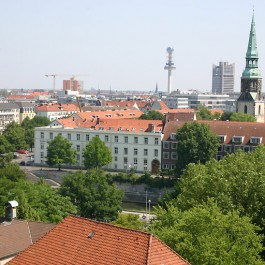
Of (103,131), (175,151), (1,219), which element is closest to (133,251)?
(1,219)

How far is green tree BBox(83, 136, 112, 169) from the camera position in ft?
304

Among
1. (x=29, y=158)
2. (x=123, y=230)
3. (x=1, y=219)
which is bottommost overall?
(x=29, y=158)

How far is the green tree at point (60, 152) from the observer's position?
314ft

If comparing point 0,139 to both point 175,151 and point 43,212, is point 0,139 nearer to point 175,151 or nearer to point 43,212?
point 175,151

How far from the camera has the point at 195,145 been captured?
87.0 meters

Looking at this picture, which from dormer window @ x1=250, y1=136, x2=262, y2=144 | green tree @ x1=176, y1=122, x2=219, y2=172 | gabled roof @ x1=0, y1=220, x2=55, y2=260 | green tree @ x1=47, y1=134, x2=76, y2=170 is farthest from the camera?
green tree @ x1=47, y1=134, x2=76, y2=170

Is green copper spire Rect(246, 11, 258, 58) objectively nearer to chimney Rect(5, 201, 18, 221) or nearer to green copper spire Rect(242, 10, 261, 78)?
green copper spire Rect(242, 10, 261, 78)

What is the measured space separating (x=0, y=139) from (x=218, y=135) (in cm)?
4401

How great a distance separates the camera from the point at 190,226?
3262 cm

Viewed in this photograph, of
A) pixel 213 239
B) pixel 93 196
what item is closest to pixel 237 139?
pixel 93 196

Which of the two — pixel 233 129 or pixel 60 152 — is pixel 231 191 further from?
pixel 60 152

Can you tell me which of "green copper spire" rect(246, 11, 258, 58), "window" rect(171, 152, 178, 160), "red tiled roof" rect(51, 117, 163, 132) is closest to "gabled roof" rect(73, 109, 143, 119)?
"red tiled roof" rect(51, 117, 163, 132)

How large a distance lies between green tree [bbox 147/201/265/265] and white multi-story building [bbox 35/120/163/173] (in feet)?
200

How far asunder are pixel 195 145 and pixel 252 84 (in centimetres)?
5254
